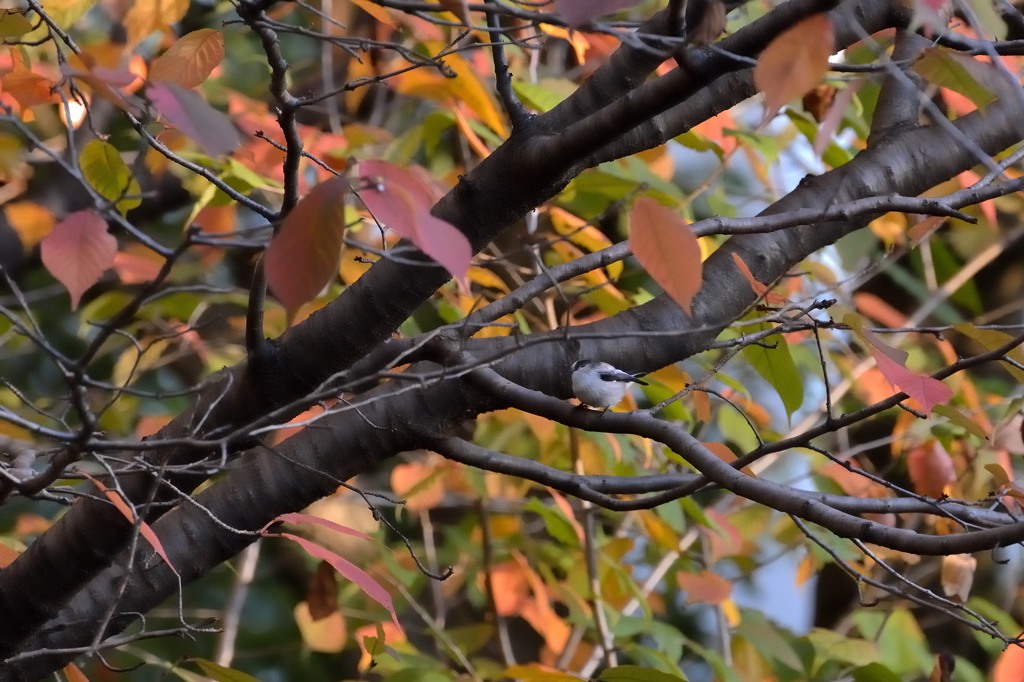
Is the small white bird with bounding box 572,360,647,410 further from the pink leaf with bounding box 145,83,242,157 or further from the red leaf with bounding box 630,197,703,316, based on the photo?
the pink leaf with bounding box 145,83,242,157

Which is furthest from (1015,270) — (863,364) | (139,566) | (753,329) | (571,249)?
(139,566)

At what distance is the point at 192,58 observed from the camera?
1006 mm

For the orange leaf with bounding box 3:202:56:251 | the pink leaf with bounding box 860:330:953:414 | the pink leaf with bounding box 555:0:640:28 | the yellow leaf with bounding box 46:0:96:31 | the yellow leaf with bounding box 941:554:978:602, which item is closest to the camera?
the pink leaf with bounding box 555:0:640:28

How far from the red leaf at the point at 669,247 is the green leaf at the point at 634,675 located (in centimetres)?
→ 56

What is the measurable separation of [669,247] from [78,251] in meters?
0.49

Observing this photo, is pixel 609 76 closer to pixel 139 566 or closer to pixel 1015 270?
pixel 139 566

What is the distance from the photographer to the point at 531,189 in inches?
36.6

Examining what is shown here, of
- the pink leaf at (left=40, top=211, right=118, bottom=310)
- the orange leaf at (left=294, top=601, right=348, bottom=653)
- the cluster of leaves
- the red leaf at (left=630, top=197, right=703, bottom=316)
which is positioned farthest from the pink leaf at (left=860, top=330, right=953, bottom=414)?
the orange leaf at (left=294, top=601, right=348, bottom=653)

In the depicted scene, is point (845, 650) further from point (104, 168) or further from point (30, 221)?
point (30, 221)

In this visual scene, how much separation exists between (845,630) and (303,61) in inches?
93.6

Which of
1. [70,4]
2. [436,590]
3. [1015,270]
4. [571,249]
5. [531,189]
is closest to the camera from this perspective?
[531,189]

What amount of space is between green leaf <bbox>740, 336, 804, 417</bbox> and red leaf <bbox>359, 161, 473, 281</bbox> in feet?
1.81

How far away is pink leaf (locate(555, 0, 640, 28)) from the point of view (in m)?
0.63

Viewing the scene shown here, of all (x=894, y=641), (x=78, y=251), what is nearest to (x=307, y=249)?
(x=78, y=251)
